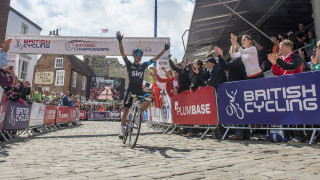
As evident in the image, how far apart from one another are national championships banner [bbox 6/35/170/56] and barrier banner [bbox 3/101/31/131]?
5.84 metres

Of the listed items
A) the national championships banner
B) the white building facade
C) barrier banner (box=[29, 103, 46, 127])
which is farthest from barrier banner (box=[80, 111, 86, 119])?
barrier banner (box=[29, 103, 46, 127])

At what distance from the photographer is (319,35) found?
759cm

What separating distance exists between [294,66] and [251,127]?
1.73 metres

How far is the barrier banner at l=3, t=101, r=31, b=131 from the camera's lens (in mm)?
7488

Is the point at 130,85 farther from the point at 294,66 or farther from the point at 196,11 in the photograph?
the point at 196,11

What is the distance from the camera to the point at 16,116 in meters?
8.09

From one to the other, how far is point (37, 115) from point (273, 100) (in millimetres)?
9245

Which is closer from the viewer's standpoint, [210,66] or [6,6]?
[210,66]

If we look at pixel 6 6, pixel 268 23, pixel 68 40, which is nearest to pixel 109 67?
pixel 6 6

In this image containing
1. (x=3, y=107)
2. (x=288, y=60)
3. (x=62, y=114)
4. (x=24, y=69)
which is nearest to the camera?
(x=288, y=60)

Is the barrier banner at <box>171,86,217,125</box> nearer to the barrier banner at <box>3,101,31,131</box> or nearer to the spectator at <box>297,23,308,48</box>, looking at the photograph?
the barrier banner at <box>3,101,31,131</box>

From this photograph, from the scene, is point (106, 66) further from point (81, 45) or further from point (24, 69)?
point (81, 45)

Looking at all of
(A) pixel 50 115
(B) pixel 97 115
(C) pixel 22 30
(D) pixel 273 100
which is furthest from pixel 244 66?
(B) pixel 97 115

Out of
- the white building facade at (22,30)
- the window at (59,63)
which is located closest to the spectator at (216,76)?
the white building facade at (22,30)
